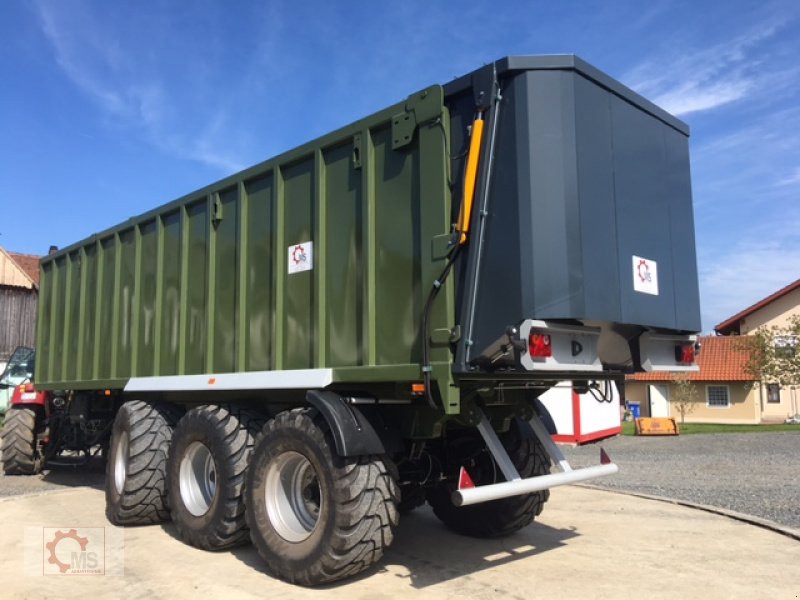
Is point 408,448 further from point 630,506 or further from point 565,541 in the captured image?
point 630,506

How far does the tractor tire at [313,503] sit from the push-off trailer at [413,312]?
0.02 meters

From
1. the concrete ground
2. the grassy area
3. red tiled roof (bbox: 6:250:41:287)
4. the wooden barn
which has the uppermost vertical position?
red tiled roof (bbox: 6:250:41:287)

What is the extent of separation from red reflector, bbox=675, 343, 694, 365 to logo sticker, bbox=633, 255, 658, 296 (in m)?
0.72

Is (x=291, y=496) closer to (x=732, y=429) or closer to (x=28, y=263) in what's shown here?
(x=732, y=429)

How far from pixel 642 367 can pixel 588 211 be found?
1450mm

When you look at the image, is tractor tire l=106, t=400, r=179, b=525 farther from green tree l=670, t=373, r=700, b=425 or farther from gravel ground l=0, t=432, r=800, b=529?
green tree l=670, t=373, r=700, b=425

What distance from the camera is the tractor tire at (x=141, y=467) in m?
6.87

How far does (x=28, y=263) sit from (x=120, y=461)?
33.2m

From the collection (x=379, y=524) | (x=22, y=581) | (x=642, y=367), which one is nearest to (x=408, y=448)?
(x=379, y=524)

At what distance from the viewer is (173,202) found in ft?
24.6

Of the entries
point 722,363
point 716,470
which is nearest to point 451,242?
point 716,470

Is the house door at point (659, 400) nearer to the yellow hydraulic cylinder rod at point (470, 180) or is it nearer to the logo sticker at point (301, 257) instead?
the logo sticker at point (301, 257)

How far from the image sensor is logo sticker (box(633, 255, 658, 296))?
496 centimetres

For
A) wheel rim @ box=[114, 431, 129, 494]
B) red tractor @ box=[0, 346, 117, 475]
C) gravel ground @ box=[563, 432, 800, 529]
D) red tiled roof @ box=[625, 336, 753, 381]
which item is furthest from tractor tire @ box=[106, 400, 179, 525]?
red tiled roof @ box=[625, 336, 753, 381]
